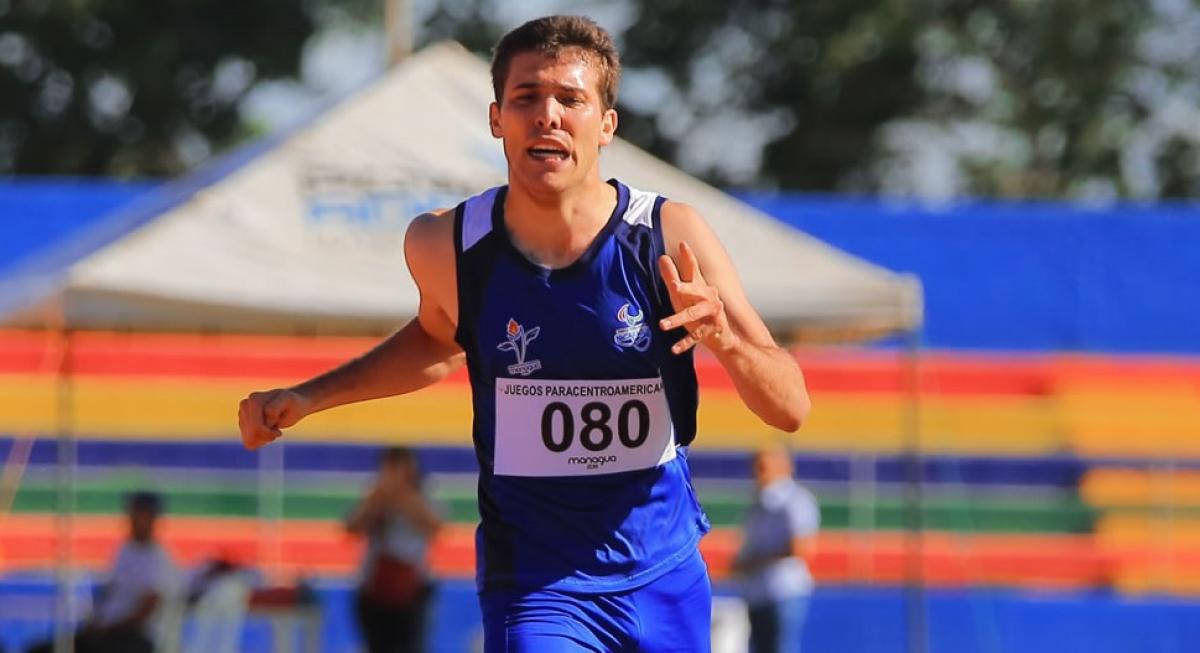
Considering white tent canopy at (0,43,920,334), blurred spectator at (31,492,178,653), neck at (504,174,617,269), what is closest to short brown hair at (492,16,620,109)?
neck at (504,174,617,269)

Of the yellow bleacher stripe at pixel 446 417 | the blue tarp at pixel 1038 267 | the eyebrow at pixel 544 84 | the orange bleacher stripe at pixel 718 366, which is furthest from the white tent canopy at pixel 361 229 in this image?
the yellow bleacher stripe at pixel 446 417

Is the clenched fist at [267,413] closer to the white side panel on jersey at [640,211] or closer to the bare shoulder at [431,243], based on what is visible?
the bare shoulder at [431,243]

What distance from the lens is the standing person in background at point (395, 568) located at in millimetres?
11875

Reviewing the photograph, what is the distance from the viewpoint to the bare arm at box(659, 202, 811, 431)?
4.08 metres

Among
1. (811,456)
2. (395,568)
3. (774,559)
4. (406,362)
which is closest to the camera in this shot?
(406,362)

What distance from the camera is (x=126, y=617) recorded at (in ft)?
37.2

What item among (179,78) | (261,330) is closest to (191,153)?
(179,78)

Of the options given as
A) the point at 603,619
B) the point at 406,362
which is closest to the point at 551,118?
the point at 406,362

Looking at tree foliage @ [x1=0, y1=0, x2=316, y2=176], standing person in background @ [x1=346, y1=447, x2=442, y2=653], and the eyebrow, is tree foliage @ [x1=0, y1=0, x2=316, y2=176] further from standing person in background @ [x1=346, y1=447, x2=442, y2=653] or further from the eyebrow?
the eyebrow

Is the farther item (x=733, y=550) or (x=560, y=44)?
(x=733, y=550)

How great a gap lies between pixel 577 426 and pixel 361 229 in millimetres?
4852

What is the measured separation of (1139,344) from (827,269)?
715cm

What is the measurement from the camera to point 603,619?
452 centimetres

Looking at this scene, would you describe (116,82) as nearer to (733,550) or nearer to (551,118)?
(733,550)
